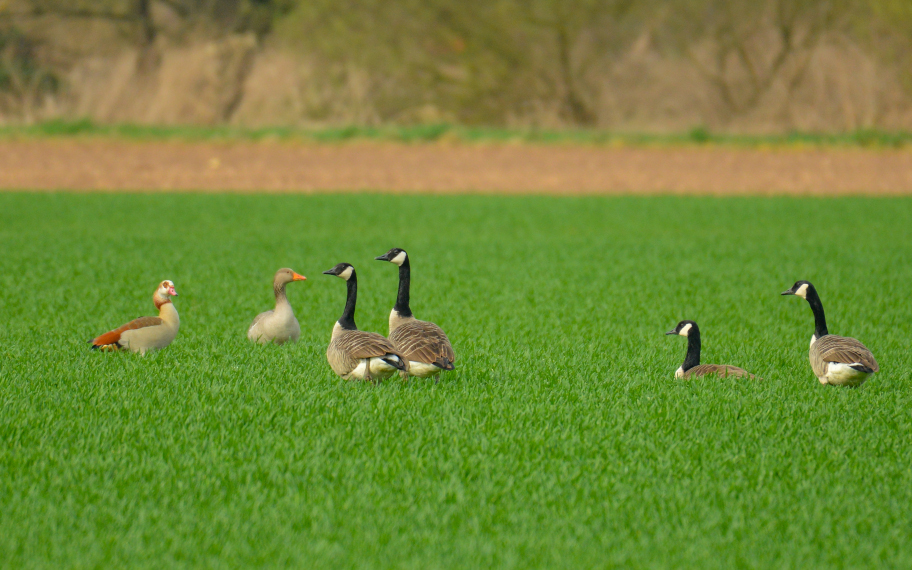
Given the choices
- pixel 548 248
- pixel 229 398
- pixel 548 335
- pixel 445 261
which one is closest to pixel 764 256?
pixel 548 248

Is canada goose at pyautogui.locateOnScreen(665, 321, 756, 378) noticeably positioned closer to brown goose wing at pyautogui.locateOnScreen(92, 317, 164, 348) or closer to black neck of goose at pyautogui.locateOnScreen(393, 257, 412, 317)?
black neck of goose at pyautogui.locateOnScreen(393, 257, 412, 317)

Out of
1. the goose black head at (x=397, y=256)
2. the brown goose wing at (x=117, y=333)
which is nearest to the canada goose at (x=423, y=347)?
the goose black head at (x=397, y=256)

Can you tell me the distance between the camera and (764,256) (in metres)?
19.5

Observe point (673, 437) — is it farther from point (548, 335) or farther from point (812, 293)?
point (548, 335)

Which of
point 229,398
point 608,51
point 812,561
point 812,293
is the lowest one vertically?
point 812,561

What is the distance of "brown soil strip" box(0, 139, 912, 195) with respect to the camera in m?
34.7

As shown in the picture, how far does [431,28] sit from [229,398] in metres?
46.9

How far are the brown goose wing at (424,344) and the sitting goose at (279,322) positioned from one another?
1.99 m

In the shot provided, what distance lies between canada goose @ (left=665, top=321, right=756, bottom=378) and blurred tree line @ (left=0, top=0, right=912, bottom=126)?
4339 cm

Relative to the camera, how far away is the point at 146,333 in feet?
30.6

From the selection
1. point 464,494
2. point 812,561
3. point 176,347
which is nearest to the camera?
point 812,561

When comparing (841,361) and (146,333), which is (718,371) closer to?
(841,361)

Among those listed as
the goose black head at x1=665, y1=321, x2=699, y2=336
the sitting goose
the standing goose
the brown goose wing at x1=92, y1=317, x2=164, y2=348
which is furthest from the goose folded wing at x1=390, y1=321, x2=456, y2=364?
the brown goose wing at x1=92, y1=317, x2=164, y2=348

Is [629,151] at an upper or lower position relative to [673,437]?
upper
